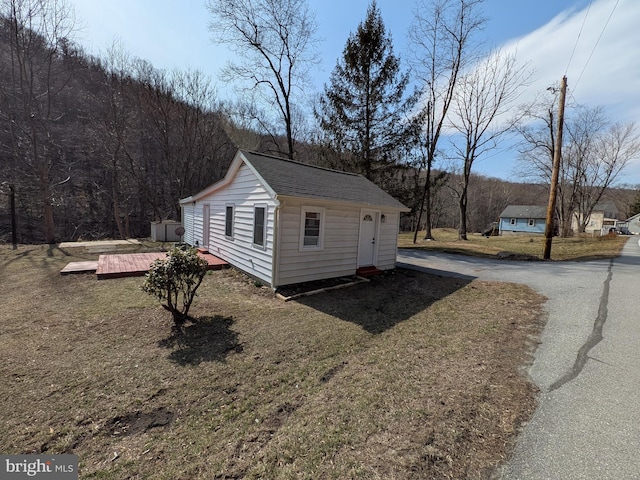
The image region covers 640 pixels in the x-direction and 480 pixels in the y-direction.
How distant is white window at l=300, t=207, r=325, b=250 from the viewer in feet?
22.4

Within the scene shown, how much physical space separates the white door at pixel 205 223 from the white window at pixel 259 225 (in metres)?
4.25

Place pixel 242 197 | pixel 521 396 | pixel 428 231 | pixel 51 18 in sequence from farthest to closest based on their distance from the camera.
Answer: pixel 428 231 < pixel 51 18 < pixel 242 197 < pixel 521 396

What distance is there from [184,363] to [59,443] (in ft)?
4.34

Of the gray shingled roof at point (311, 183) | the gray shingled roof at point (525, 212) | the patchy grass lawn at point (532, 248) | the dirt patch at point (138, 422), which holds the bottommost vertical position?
the dirt patch at point (138, 422)

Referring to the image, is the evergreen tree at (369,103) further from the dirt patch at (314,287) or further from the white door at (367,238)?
the dirt patch at (314,287)

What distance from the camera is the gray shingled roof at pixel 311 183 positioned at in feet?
21.8

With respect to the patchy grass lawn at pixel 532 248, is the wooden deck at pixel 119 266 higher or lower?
lower

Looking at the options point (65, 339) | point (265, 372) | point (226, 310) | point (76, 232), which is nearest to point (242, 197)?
point (226, 310)

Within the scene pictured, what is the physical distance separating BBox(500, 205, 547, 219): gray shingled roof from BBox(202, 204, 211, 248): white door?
165ft

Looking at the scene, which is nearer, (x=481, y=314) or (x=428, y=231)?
(x=481, y=314)

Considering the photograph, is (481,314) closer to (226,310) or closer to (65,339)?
(226,310)

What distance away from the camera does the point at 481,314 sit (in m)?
5.34

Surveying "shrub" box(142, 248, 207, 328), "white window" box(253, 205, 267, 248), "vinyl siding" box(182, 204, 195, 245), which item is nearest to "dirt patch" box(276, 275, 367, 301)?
"white window" box(253, 205, 267, 248)

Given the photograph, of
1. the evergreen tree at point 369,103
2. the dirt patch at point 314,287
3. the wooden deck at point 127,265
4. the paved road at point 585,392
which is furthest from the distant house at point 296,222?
the evergreen tree at point 369,103
